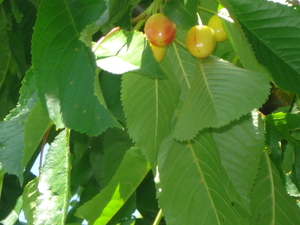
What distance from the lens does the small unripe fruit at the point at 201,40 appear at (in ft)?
2.40

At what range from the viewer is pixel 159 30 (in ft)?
2.29

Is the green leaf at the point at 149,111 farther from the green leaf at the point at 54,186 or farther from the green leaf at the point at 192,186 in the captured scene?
the green leaf at the point at 54,186

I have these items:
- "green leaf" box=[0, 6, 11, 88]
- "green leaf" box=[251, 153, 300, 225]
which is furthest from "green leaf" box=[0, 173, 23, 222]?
"green leaf" box=[251, 153, 300, 225]

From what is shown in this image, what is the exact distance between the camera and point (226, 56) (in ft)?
3.05

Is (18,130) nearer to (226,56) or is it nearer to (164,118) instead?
(164,118)

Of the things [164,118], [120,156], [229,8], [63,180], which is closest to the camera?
[229,8]

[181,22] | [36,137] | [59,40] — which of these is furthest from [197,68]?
[36,137]

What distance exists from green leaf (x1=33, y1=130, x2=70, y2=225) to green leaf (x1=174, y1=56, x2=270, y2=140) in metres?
0.31

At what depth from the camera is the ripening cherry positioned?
2.30 feet

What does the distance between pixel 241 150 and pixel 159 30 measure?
31 centimetres

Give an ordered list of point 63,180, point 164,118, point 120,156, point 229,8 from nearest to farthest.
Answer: point 229,8 → point 164,118 → point 63,180 → point 120,156

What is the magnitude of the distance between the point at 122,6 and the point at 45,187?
0.42 meters

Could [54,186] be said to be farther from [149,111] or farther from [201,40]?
[201,40]

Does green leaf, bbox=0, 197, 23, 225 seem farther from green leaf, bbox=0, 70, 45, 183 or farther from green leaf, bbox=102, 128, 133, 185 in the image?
green leaf, bbox=0, 70, 45, 183
